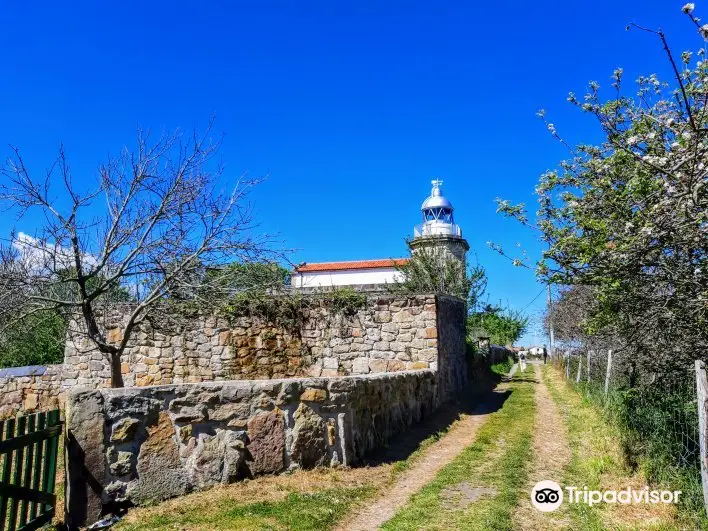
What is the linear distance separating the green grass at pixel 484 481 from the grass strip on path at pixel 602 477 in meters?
0.55

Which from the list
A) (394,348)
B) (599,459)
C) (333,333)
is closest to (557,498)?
(599,459)

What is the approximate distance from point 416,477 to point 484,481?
0.74 meters

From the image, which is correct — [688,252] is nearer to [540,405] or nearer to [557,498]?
[557,498]

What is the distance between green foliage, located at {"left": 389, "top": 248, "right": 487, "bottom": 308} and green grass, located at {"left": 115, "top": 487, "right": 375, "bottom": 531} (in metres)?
14.6

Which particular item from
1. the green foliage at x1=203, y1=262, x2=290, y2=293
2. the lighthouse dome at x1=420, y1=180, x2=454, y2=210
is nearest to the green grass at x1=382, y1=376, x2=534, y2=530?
the green foliage at x1=203, y1=262, x2=290, y2=293

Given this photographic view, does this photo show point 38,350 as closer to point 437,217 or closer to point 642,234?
point 642,234

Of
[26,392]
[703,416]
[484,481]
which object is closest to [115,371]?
[484,481]

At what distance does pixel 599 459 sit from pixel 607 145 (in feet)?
11.6

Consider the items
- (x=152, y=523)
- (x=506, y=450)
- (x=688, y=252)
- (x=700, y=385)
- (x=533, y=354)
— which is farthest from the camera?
(x=533, y=354)

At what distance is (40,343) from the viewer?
45.7 feet

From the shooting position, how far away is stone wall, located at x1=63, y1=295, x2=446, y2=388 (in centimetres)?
1067

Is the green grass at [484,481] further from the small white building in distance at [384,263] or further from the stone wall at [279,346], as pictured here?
the small white building in distance at [384,263]

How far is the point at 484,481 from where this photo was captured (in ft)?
18.0

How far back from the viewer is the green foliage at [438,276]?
789 inches
